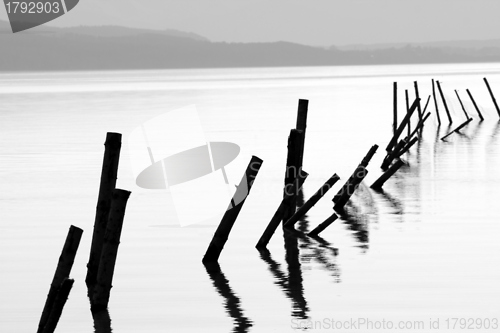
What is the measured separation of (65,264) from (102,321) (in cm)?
112

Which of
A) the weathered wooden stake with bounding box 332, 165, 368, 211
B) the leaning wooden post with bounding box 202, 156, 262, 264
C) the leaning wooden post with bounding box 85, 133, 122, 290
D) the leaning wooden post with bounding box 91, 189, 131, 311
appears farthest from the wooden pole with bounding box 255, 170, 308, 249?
the leaning wooden post with bounding box 91, 189, 131, 311

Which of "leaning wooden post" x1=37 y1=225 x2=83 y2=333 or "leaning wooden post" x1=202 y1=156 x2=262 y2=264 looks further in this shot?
"leaning wooden post" x1=202 y1=156 x2=262 y2=264

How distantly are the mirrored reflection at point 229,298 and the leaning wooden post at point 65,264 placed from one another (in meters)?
1.62

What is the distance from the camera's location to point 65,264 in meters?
9.05

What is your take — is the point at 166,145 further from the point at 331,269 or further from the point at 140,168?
the point at 331,269

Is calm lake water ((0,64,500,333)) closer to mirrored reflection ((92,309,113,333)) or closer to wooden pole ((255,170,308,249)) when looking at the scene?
mirrored reflection ((92,309,113,333))

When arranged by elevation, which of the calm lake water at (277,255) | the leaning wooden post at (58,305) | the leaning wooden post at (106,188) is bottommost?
the calm lake water at (277,255)

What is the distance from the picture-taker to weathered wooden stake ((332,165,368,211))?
49.9 ft

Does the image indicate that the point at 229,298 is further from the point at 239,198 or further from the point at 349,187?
the point at 349,187

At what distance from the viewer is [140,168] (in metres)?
25.1

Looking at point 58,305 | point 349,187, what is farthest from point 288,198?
point 58,305

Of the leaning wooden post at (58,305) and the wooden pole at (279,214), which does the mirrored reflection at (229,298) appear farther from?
the leaning wooden post at (58,305)

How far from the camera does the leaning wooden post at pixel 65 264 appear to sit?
880 centimetres

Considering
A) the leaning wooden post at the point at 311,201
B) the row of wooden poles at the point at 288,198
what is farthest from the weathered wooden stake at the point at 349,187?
the leaning wooden post at the point at 311,201
